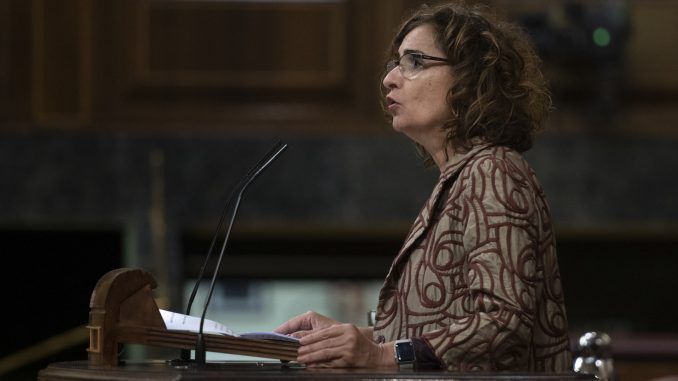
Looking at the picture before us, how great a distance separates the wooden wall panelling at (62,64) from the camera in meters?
6.12

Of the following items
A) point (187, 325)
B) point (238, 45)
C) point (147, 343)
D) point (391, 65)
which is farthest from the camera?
point (238, 45)

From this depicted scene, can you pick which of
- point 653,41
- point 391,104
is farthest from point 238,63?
point 391,104

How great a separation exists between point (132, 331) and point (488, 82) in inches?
33.1

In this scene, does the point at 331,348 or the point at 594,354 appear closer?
the point at 331,348

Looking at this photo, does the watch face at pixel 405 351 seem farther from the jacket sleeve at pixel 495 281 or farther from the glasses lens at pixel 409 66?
the glasses lens at pixel 409 66

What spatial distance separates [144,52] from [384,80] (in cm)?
362

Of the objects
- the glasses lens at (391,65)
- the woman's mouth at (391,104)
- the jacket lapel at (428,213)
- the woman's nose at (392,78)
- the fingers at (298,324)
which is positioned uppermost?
the glasses lens at (391,65)

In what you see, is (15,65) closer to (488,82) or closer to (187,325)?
(488,82)

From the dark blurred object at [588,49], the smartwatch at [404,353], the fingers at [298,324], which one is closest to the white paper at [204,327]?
the smartwatch at [404,353]

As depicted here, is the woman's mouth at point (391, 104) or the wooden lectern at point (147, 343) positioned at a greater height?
the woman's mouth at point (391, 104)

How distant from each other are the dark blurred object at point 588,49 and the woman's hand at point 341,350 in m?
3.94

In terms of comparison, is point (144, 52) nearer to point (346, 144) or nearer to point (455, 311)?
point (346, 144)

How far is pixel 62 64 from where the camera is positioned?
614cm

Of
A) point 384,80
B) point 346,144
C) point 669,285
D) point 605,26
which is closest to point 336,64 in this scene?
point 346,144
